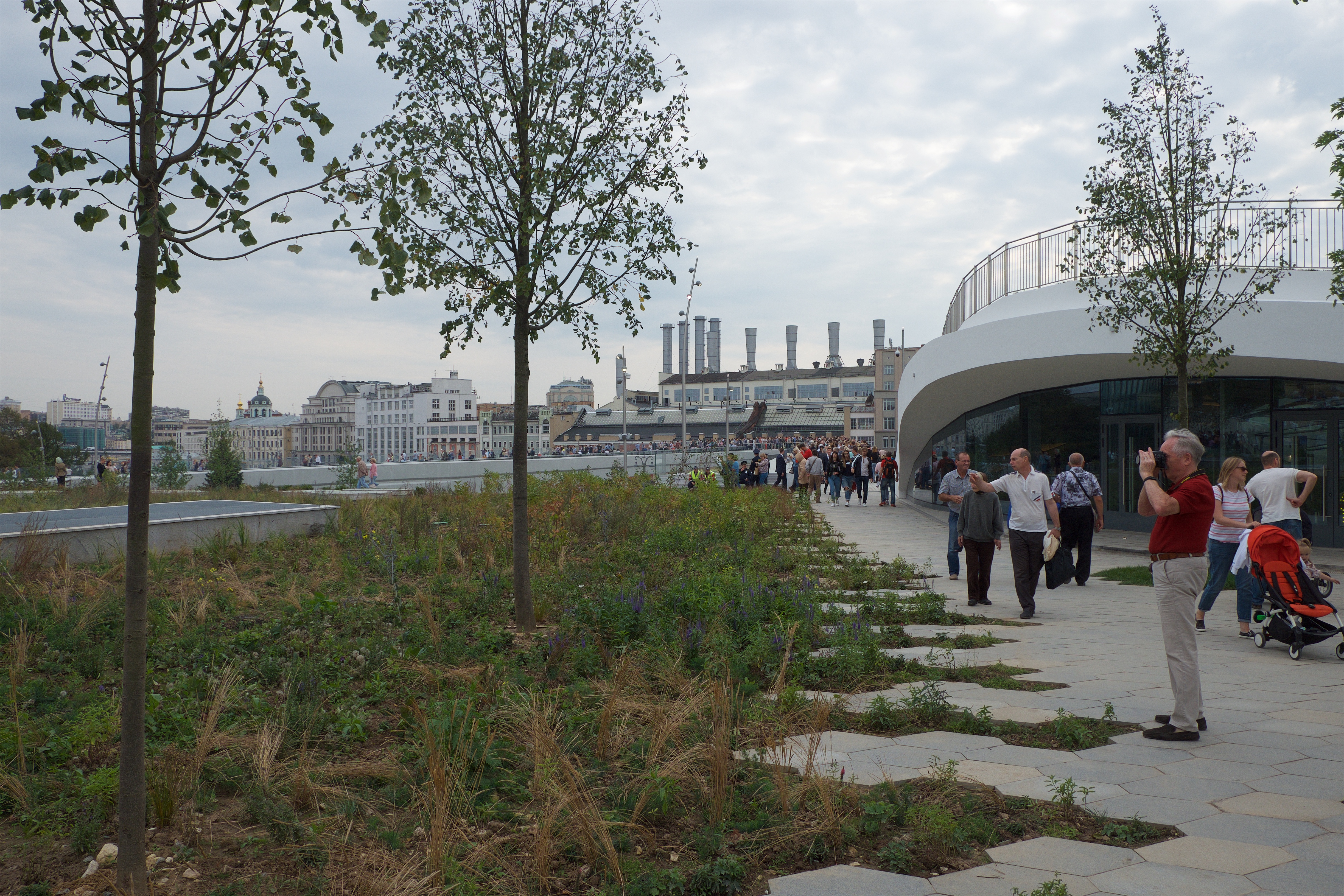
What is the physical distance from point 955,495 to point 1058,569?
5.67ft

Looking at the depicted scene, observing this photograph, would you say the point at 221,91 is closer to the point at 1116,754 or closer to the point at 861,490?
the point at 1116,754

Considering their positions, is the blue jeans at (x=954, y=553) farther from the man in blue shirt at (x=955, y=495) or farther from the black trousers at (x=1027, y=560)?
the black trousers at (x=1027, y=560)

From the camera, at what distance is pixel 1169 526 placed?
5445mm

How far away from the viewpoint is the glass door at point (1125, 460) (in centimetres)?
2044

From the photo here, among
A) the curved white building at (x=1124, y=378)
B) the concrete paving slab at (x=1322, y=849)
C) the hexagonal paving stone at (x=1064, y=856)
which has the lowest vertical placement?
the concrete paving slab at (x=1322, y=849)

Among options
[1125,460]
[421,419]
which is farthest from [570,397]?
[1125,460]

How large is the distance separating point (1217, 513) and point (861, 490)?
2223 centimetres

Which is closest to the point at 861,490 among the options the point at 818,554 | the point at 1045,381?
the point at 1045,381

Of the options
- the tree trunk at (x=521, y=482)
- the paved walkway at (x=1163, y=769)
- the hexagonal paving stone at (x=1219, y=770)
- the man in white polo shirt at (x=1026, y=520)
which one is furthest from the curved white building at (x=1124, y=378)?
the hexagonal paving stone at (x=1219, y=770)

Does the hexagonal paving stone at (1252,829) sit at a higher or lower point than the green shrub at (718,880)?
lower

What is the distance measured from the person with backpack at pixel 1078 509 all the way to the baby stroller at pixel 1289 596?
4180 mm

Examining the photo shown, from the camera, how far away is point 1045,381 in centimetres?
2159

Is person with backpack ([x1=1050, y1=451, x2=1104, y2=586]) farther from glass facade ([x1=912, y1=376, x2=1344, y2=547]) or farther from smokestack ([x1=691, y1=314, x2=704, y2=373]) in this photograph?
smokestack ([x1=691, y1=314, x2=704, y2=373])

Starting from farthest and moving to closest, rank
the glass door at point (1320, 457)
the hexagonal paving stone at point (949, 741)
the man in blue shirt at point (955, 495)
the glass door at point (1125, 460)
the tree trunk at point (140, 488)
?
the glass door at point (1125, 460)
the glass door at point (1320, 457)
the man in blue shirt at point (955, 495)
the hexagonal paving stone at point (949, 741)
the tree trunk at point (140, 488)
